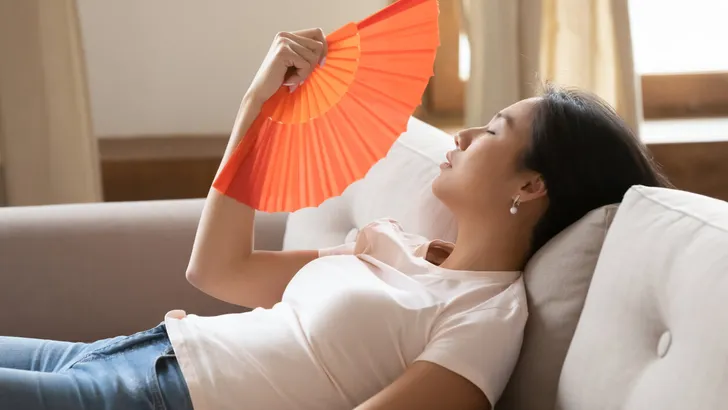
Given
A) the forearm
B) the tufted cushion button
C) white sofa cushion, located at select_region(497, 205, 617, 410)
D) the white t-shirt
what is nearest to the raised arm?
the forearm

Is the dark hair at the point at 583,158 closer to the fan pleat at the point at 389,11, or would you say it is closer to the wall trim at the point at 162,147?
the fan pleat at the point at 389,11

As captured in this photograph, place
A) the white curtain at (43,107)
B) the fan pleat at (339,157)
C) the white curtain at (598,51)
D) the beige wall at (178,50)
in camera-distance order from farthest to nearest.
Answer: the beige wall at (178,50) < the white curtain at (43,107) < the white curtain at (598,51) < the fan pleat at (339,157)

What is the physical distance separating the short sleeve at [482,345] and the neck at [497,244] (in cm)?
12

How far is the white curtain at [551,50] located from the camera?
2.53m

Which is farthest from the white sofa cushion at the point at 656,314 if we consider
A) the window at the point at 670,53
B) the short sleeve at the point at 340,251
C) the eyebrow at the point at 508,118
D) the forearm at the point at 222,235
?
the window at the point at 670,53

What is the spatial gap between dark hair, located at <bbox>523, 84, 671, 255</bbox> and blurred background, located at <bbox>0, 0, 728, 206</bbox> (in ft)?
4.52

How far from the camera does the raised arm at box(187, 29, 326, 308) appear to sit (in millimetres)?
1420

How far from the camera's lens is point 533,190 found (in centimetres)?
127

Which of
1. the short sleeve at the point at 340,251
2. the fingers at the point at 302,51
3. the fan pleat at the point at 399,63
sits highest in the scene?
the fingers at the point at 302,51

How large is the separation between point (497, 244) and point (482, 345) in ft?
0.66

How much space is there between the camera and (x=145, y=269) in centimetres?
191

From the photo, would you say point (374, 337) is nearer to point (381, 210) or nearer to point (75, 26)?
point (381, 210)

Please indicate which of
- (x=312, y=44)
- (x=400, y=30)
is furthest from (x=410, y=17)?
(x=312, y=44)

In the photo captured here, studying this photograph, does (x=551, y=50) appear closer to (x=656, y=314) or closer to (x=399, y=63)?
(x=399, y=63)
